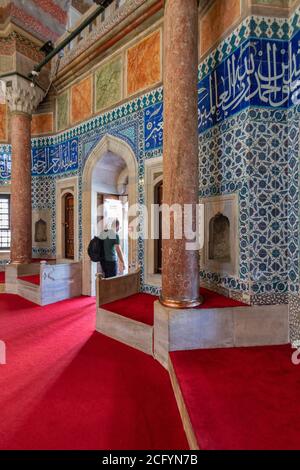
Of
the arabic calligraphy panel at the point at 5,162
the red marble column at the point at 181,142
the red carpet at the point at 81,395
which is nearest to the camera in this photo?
the red carpet at the point at 81,395

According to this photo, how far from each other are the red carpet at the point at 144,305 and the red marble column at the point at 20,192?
3645 mm

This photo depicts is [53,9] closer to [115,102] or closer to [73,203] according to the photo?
[115,102]

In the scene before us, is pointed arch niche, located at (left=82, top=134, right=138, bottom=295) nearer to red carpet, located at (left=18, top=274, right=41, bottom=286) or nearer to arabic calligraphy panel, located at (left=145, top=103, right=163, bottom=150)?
red carpet, located at (left=18, top=274, right=41, bottom=286)

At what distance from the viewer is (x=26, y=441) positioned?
1.88 meters

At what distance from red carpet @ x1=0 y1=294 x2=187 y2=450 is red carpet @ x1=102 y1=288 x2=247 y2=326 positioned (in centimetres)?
41

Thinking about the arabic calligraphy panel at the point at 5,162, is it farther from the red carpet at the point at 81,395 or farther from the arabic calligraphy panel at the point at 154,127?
the red carpet at the point at 81,395

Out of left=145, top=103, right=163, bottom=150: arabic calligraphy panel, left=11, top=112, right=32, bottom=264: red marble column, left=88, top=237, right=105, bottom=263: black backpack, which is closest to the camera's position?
left=145, top=103, right=163, bottom=150: arabic calligraphy panel

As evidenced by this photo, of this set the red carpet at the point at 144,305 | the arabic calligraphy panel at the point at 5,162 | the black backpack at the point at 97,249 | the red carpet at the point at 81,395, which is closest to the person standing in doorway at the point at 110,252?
the black backpack at the point at 97,249

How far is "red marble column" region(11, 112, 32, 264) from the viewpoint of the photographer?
661cm

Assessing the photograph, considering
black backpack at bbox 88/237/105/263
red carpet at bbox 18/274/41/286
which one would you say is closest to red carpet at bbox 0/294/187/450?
black backpack at bbox 88/237/105/263

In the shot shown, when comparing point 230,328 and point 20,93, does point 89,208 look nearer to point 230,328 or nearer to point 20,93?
point 20,93

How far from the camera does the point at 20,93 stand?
6527 mm

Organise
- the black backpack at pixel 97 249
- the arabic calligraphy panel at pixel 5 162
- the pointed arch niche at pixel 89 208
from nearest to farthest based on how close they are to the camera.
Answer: the black backpack at pixel 97 249 → the pointed arch niche at pixel 89 208 → the arabic calligraphy panel at pixel 5 162

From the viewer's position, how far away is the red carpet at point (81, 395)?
1907mm
